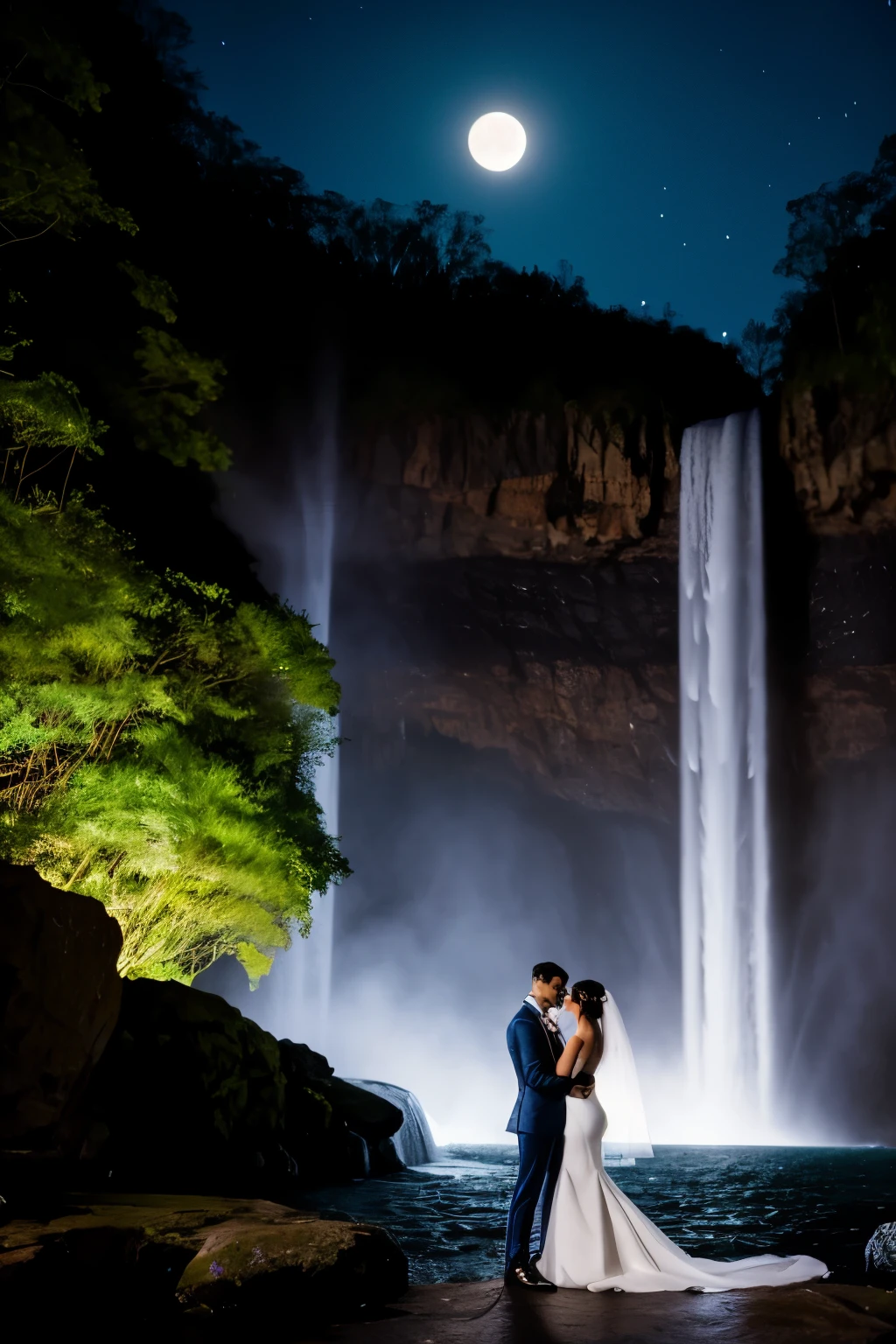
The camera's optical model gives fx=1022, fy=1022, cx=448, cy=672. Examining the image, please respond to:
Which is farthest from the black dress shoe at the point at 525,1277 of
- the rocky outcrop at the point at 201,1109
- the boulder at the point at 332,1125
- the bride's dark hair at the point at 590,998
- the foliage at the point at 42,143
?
the foliage at the point at 42,143

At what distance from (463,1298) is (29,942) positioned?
4.74 meters

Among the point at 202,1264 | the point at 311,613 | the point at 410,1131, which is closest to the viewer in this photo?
the point at 202,1264

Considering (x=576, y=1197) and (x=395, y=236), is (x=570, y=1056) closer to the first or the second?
(x=576, y=1197)

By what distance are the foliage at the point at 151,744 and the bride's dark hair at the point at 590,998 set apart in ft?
24.0

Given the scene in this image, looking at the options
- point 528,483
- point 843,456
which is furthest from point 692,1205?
point 528,483

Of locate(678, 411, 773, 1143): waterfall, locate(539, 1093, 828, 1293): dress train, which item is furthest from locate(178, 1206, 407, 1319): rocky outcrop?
locate(678, 411, 773, 1143): waterfall

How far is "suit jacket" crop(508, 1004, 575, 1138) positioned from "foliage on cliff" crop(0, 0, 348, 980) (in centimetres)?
716

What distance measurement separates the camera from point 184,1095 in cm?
1076

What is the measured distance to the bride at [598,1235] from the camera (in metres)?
5.30

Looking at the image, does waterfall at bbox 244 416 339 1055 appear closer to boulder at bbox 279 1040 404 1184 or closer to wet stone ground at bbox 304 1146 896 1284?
boulder at bbox 279 1040 404 1184

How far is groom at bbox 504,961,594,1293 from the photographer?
5.40 m

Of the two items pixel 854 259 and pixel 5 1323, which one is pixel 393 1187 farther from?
pixel 854 259

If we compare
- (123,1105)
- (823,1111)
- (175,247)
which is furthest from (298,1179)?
(175,247)

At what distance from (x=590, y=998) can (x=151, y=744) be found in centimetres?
883
